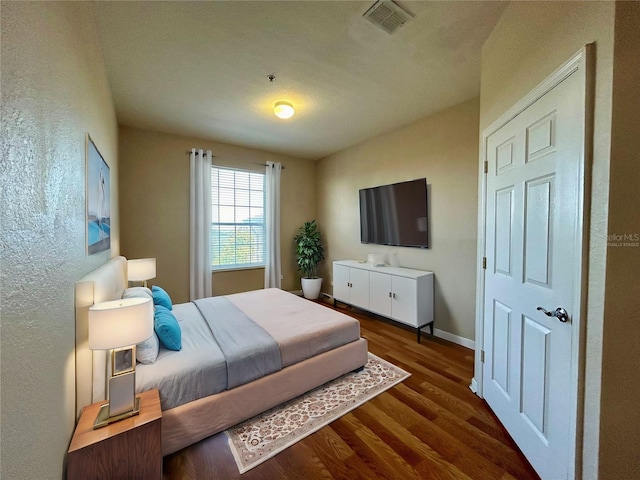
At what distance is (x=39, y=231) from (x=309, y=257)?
4055 millimetres

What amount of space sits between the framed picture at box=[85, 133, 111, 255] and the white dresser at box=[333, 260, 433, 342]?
9.56 ft

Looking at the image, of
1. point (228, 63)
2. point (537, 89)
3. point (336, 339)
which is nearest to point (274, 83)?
point (228, 63)

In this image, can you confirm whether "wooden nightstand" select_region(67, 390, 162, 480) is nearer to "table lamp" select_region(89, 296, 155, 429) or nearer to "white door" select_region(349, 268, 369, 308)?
"table lamp" select_region(89, 296, 155, 429)

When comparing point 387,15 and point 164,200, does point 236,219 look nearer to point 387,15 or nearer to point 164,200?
point 164,200

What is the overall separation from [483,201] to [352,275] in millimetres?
2208

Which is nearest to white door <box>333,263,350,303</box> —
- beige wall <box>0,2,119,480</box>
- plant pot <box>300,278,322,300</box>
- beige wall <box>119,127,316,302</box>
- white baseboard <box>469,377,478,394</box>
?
plant pot <box>300,278,322,300</box>

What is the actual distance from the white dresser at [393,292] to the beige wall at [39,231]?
2930mm

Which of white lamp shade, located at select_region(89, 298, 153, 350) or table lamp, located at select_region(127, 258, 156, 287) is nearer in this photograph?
white lamp shade, located at select_region(89, 298, 153, 350)

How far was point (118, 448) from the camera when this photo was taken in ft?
3.85

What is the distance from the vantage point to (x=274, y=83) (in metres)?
2.50

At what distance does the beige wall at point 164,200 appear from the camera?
3576 millimetres

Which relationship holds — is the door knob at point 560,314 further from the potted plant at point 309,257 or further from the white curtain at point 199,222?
the white curtain at point 199,222

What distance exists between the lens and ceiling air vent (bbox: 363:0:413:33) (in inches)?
65.1

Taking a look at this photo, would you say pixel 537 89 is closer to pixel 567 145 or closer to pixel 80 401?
pixel 567 145
